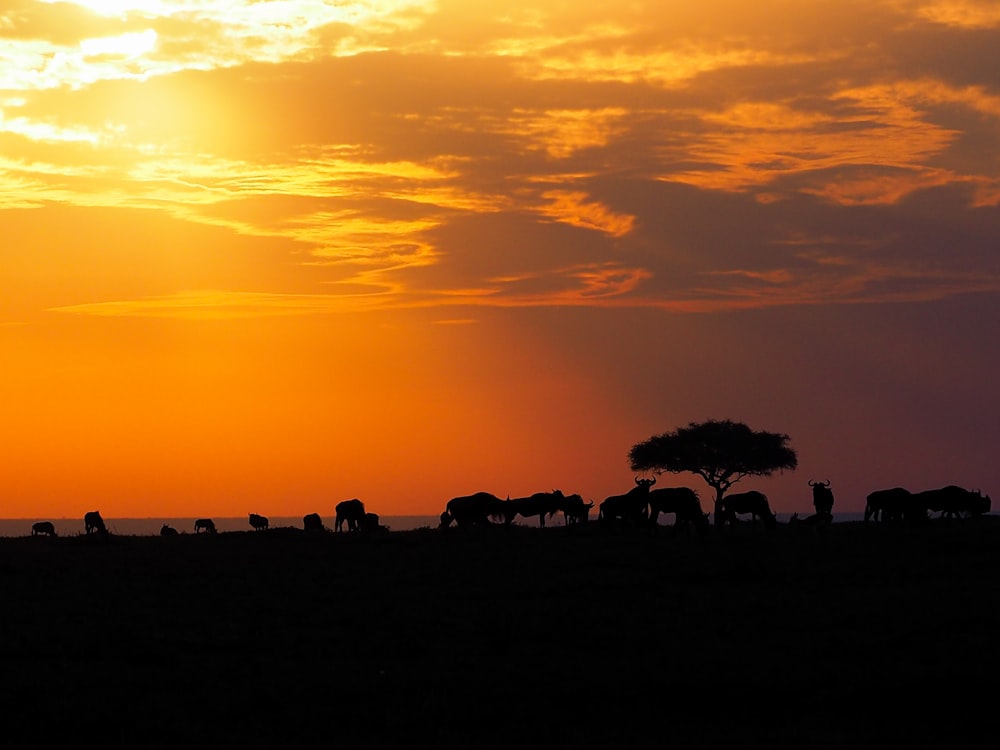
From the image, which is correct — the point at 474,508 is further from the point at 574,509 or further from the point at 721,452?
the point at 721,452

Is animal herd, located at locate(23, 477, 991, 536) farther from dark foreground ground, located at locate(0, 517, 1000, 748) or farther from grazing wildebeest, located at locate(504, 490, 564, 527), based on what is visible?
dark foreground ground, located at locate(0, 517, 1000, 748)

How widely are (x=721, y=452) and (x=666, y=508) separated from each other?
43.4 m

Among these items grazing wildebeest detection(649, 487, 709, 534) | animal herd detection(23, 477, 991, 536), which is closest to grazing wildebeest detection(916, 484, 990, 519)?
animal herd detection(23, 477, 991, 536)

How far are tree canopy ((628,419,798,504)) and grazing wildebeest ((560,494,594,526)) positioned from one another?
32.6m

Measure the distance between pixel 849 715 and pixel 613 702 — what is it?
3213mm

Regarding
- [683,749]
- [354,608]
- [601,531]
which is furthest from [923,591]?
[601,531]

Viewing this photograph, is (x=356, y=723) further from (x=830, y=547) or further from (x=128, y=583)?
(x=830, y=547)

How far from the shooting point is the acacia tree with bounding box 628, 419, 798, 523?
9619 centimetres

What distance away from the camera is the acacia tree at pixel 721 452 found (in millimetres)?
96188

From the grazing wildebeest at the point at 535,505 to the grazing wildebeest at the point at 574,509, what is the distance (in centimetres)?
55

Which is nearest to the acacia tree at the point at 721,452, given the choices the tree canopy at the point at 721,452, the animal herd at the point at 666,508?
the tree canopy at the point at 721,452

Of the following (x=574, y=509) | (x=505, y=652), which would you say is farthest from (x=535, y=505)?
(x=505, y=652)

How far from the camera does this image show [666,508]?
54.2 m

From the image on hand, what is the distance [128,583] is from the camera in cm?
3306
